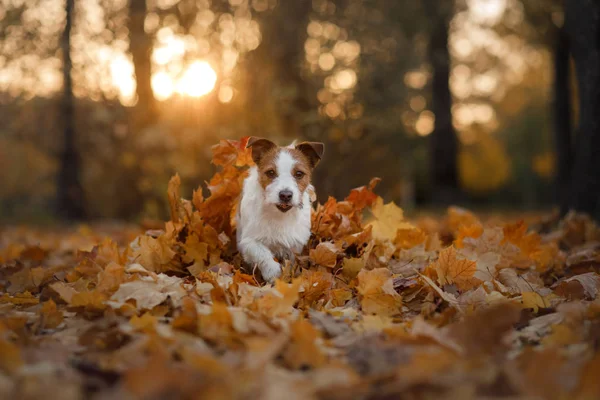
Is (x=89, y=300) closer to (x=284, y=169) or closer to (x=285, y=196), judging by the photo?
(x=285, y=196)

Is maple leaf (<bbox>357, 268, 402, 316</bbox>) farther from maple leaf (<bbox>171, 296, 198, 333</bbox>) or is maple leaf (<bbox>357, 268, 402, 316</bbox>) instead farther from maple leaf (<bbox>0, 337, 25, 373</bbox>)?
maple leaf (<bbox>0, 337, 25, 373</bbox>)

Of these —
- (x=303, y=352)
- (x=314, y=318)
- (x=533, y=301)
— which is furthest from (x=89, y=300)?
(x=533, y=301)

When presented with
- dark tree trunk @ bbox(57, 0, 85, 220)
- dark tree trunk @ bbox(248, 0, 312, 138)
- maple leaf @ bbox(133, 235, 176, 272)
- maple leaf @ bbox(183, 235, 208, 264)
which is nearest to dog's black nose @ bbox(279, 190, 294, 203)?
maple leaf @ bbox(183, 235, 208, 264)

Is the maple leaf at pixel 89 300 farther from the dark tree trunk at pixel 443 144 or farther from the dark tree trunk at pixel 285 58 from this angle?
the dark tree trunk at pixel 443 144

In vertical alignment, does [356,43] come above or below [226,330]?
above

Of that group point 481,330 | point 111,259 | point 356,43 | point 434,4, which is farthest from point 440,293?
point 434,4

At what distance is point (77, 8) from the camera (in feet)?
43.2

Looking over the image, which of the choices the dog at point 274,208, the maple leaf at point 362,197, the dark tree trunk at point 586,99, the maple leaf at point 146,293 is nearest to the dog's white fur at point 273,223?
the dog at point 274,208

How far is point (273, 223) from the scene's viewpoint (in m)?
3.97

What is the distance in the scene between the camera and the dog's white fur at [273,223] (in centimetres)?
380

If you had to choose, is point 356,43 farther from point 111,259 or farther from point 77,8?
point 111,259

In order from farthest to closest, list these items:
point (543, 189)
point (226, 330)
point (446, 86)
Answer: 1. point (543, 189)
2. point (446, 86)
3. point (226, 330)

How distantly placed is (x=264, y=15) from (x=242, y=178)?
26.0ft

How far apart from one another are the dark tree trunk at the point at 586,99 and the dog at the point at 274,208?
3393 mm
